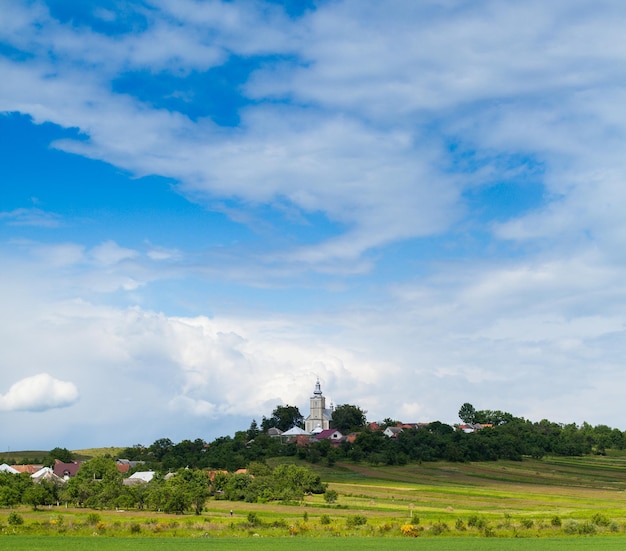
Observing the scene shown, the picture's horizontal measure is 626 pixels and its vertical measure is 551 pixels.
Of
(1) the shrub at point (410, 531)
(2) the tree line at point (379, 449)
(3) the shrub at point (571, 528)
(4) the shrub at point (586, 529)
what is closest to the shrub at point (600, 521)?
(3) the shrub at point (571, 528)

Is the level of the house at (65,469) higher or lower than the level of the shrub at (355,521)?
higher

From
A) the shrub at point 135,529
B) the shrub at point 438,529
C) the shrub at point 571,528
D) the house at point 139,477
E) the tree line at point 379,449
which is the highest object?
the tree line at point 379,449

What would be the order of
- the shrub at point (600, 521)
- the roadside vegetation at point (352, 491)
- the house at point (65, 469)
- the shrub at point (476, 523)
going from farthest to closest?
the house at point (65, 469), the shrub at point (600, 521), the roadside vegetation at point (352, 491), the shrub at point (476, 523)

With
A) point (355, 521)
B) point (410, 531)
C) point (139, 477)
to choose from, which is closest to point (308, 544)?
point (410, 531)

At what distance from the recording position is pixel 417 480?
395 feet

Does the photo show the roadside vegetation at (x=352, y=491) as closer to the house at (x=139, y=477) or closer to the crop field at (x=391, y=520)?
the crop field at (x=391, y=520)

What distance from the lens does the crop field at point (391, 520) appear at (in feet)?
166

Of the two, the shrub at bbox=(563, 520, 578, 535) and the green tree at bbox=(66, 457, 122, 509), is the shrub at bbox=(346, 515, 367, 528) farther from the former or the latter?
the green tree at bbox=(66, 457, 122, 509)

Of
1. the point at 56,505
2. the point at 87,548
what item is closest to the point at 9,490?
the point at 56,505

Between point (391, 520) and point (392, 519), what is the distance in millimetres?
1050

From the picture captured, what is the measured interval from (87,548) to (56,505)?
5748cm

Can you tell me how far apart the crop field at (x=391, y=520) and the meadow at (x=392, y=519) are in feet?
0.36

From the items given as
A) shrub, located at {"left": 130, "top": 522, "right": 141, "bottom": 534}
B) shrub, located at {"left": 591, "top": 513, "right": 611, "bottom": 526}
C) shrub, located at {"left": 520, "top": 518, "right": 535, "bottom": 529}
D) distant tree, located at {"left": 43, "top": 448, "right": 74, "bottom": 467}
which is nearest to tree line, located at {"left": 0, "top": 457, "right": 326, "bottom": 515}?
shrub, located at {"left": 130, "top": 522, "right": 141, "bottom": 534}

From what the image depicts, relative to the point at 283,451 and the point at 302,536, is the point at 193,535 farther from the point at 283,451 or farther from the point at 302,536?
the point at 283,451
